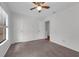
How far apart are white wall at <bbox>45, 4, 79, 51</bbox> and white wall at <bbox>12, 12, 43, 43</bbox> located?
4.67ft

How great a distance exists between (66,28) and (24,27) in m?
2.04

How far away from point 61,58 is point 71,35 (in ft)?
5.89

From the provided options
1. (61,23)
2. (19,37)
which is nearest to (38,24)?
(19,37)

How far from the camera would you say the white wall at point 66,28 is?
16.0 ft

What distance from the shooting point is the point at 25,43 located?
17.6 ft

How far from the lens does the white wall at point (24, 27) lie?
4.70m

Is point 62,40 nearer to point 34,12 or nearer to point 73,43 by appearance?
point 73,43

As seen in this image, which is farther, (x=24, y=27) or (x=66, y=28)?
(x=66, y=28)

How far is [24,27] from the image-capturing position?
503 cm

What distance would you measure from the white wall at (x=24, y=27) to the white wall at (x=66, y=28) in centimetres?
142

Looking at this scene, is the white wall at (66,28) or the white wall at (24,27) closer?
the white wall at (24,27)

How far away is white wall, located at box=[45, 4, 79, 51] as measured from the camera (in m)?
4.86

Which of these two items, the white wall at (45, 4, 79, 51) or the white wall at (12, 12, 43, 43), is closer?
the white wall at (12, 12, 43, 43)

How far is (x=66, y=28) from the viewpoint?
5.53 meters
